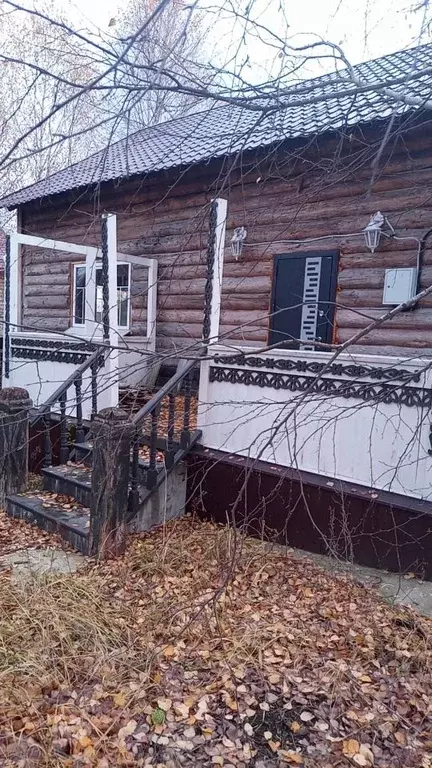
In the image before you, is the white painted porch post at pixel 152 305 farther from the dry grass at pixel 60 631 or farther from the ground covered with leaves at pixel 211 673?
the dry grass at pixel 60 631

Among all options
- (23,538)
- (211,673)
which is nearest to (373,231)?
(211,673)

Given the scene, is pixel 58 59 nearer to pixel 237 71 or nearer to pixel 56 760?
pixel 237 71

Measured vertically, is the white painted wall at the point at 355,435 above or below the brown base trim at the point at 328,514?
above

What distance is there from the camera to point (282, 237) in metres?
6.70

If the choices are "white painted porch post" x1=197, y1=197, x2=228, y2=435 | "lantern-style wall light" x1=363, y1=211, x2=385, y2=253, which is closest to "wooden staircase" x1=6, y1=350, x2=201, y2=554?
"white painted porch post" x1=197, y1=197, x2=228, y2=435

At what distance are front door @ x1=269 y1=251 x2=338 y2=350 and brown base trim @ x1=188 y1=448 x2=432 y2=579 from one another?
7.08ft

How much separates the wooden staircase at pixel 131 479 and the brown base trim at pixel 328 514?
0.34 m

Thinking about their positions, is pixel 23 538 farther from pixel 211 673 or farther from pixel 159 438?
pixel 211 673

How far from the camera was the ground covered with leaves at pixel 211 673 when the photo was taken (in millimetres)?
2361

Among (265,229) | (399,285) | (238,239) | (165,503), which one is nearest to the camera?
(165,503)

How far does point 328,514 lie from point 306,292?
3.28 metres

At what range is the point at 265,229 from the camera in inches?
269

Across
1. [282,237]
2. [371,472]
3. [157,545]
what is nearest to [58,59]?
[371,472]

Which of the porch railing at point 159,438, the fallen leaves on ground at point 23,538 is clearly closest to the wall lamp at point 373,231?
the porch railing at point 159,438
